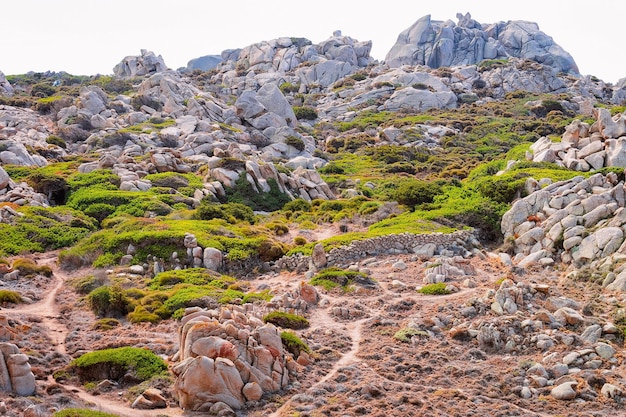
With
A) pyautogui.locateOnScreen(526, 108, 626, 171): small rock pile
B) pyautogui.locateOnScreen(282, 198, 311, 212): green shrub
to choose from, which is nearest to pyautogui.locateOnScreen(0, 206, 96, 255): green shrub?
pyautogui.locateOnScreen(282, 198, 311, 212): green shrub

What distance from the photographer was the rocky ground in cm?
1550

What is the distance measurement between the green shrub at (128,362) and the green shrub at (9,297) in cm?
949

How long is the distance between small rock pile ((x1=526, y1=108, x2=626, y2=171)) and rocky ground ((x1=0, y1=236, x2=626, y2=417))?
48.9 ft

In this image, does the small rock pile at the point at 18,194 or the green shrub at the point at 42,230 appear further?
the small rock pile at the point at 18,194

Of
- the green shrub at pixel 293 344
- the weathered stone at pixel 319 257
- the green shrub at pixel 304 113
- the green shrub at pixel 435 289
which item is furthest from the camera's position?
the green shrub at pixel 304 113

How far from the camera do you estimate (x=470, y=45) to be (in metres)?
164

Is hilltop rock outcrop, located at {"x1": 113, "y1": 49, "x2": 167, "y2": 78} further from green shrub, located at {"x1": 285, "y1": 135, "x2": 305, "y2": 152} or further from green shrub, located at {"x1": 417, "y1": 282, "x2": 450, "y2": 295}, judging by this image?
green shrub, located at {"x1": 417, "y1": 282, "x2": 450, "y2": 295}

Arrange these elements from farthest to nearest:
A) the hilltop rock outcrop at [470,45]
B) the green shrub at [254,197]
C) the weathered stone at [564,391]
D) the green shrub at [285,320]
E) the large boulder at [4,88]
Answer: the hilltop rock outcrop at [470,45]
the large boulder at [4,88]
the green shrub at [254,197]
the green shrub at [285,320]
the weathered stone at [564,391]

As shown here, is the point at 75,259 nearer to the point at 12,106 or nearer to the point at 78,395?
the point at 78,395

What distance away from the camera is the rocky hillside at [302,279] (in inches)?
633

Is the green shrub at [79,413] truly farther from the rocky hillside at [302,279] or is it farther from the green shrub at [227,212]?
the green shrub at [227,212]

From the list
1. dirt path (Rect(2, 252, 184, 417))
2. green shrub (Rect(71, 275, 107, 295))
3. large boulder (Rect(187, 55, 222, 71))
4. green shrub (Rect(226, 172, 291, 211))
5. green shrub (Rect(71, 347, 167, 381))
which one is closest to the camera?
dirt path (Rect(2, 252, 184, 417))

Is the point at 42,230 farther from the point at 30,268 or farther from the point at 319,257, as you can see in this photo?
the point at 319,257

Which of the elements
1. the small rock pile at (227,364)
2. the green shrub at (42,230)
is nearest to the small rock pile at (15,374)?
the small rock pile at (227,364)
